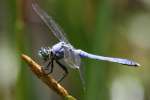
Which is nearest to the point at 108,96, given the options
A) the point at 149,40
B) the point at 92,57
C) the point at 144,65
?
the point at 92,57

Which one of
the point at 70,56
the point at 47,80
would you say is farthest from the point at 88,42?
the point at 47,80

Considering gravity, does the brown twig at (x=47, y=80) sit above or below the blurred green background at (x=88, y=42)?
below

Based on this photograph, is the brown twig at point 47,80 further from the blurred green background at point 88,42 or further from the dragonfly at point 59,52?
the dragonfly at point 59,52

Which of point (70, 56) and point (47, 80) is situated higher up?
point (70, 56)

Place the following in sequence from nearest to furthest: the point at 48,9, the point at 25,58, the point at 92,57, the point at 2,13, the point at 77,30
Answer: the point at 25,58
the point at 92,57
the point at 77,30
the point at 48,9
the point at 2,13

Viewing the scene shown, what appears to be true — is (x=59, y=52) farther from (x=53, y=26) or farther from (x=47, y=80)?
(x=47, y=80)

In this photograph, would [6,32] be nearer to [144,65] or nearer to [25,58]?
[144,65]

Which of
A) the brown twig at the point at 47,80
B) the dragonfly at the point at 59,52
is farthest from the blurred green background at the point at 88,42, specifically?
the brown twig at the point at 47,80

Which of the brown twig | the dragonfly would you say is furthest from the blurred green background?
the brown twig
